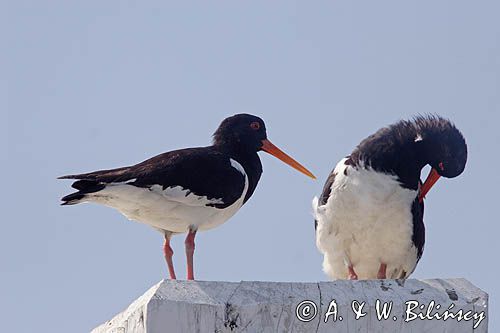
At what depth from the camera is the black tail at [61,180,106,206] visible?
8.51 metres

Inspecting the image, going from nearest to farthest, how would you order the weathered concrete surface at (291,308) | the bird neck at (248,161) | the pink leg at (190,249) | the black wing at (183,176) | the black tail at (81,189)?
the weathered concrete surface at (291,308) < the black tail at (81,189) < the black wing at (183,176) < the pink leg at (190,249) < the bird neck at (248,161)

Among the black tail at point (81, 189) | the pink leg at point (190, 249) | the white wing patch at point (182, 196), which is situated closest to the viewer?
the black tail at point (81, 189)

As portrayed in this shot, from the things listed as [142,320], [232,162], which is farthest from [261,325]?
[232,162]

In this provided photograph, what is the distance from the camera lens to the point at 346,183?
10.0 meters

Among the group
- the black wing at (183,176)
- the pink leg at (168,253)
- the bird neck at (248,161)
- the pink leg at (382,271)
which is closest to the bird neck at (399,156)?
the pink leg at (382,271)

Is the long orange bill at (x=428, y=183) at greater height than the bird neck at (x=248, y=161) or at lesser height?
lesser

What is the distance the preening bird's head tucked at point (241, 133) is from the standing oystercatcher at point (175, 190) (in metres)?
0.32

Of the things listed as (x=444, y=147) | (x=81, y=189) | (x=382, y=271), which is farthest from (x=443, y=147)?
(x=81, y=189)

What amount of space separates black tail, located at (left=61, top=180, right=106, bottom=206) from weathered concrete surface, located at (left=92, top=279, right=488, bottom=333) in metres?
3.78

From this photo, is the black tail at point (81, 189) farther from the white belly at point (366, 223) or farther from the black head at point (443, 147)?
the black head at point (443, 147)

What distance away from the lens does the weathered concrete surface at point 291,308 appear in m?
4.38

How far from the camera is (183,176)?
895 cm

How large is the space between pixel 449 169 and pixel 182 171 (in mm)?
2653

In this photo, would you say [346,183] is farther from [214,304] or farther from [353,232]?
[214,304]
